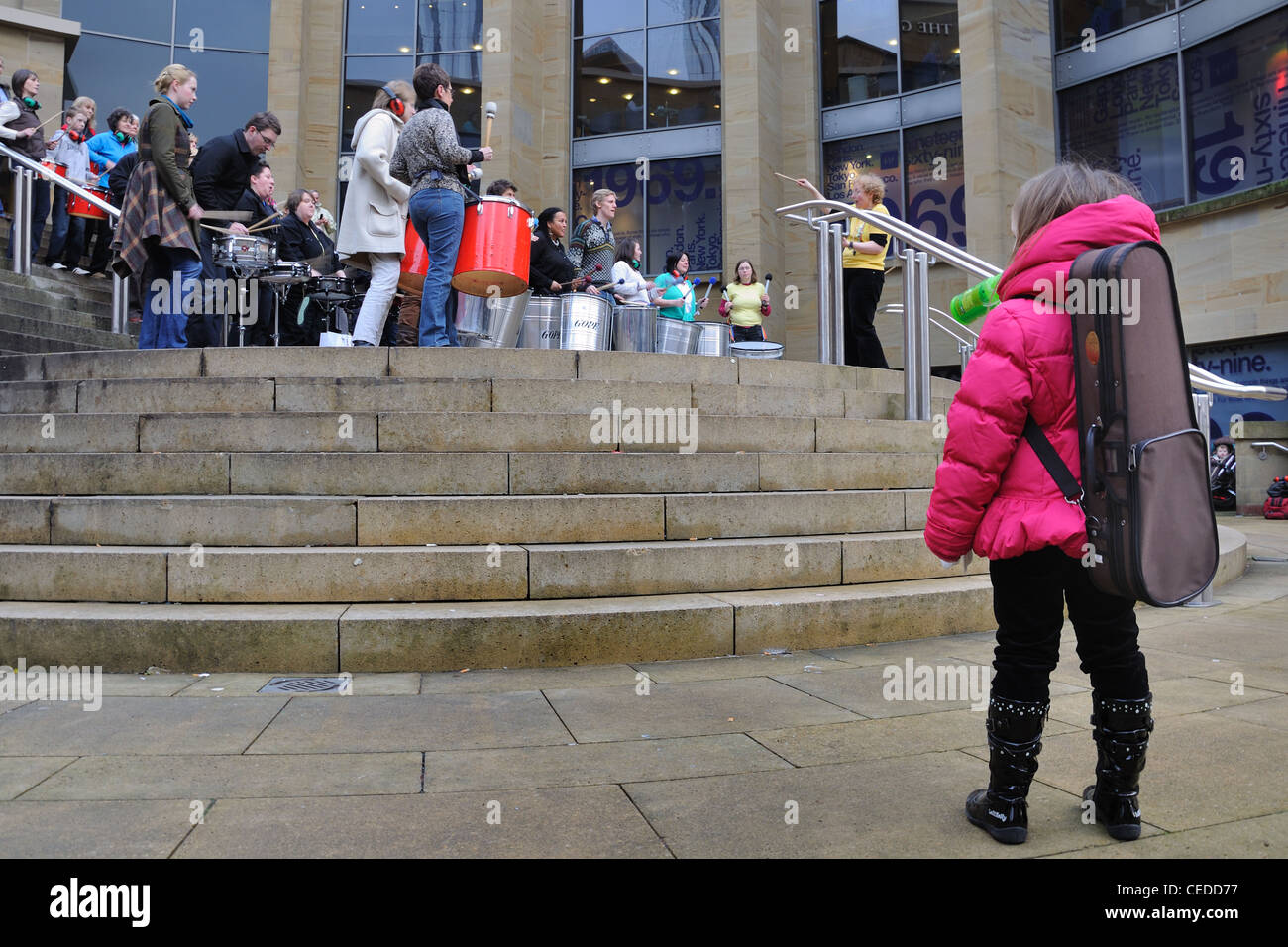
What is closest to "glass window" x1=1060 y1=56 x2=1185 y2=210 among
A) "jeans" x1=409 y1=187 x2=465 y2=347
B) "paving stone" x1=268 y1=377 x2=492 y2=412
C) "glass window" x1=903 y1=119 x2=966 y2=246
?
"glass window" x1=903 y1=119 x2=966 y2=246

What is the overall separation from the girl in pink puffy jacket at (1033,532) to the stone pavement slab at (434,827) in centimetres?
100

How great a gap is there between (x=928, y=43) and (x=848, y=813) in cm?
Answer: 1770

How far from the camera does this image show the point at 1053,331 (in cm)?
242

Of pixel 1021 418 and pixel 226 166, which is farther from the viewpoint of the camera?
pixel 226 166

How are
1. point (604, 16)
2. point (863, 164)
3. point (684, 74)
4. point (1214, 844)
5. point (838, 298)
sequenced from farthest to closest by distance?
point (604, 16) < point (684, 74) < point (863, 164) < point (838, 298) < point (1214, 844)

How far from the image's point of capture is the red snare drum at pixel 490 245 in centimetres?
674

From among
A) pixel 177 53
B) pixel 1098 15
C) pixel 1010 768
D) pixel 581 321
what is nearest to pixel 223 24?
pixel 177 53

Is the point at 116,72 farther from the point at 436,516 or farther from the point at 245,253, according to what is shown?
the point at 436,516

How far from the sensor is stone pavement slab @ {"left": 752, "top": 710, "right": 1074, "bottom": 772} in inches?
123

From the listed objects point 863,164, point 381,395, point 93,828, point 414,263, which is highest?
point 863,164

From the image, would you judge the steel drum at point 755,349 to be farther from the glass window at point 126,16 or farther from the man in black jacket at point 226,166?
the glass window at point 126,16

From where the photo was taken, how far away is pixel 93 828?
248 cm

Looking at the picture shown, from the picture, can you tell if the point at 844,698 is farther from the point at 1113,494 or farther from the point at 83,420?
the point at 83,420

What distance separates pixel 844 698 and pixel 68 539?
13.2 ft
